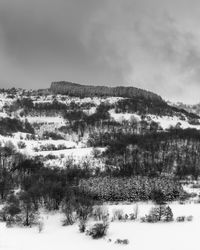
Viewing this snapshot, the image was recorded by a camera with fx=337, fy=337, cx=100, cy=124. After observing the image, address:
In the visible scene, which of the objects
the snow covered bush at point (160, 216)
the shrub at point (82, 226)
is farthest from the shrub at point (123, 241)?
the snow covered bush at point (160, 216)

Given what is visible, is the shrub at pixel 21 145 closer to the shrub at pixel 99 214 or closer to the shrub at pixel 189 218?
the shrub at pixel 99 214

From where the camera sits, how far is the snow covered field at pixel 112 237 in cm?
4712

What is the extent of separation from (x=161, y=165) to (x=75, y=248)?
85.6 m

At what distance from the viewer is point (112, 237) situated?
167ft

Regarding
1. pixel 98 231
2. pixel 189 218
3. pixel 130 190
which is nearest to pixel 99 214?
pixel 98 231

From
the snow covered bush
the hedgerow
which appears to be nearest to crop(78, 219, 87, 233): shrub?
the snow covered bush

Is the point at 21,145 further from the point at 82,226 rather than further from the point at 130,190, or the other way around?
the point at 82,226

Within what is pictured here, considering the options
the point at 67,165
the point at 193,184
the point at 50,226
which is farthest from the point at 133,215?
the point at 67,165

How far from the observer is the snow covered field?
4712cm

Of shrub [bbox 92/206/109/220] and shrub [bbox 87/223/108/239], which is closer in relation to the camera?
shrub [bbox 87/223/108/239]

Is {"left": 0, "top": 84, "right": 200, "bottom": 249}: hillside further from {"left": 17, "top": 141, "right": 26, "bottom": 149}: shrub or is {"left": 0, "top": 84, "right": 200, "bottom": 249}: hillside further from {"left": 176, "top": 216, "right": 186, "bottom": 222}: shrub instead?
→ {"left": 17, "top": 141, "right": 26, "bottom": 149}: shrub

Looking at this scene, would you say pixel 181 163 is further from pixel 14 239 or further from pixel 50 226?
pixel 14 239

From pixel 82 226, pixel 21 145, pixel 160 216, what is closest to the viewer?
pixel 82 226

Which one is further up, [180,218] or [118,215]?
[180,218]
